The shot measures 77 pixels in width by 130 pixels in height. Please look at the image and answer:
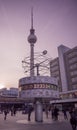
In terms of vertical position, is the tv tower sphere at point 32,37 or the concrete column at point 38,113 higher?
the tv tower sphere at point 32,37

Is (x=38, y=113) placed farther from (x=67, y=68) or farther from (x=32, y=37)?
(x=67, y=68)

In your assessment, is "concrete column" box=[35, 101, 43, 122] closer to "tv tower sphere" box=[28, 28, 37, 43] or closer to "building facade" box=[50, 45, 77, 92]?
"tv tower sphere" box=[28, 28, 37, 43]

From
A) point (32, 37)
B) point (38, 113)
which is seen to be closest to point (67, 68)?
point (32, 37)

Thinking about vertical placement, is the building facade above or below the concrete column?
above

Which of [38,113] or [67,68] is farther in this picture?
[67,68]

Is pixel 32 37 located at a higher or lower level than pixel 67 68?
higher

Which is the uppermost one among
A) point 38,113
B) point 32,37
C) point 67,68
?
point 32,37

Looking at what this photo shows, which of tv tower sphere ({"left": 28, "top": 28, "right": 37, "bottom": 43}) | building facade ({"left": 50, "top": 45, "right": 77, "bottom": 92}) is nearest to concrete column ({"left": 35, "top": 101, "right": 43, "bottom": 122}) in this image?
tv tower sphere ({"left": 28, "top": 28, "right": 37, "bottom": 43})

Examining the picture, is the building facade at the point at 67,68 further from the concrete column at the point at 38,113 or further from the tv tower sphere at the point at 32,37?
the concrete column at the point at 38,113

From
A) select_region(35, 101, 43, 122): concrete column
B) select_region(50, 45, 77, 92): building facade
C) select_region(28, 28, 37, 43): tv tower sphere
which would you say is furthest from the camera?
select_region(50, 45, 77, 92): building facade

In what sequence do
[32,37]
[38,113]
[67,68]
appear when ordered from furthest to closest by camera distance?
[67,68] < [32,37] < [38,113]

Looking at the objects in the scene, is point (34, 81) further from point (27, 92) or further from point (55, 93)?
point (55, 93)

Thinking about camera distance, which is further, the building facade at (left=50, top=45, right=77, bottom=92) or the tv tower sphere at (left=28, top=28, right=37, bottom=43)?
the building facade at (left=50, top=45, right=77, bottom=92)

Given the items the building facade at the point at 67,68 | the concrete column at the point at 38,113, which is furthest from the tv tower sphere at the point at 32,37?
the concrete column at the point at 38,113
